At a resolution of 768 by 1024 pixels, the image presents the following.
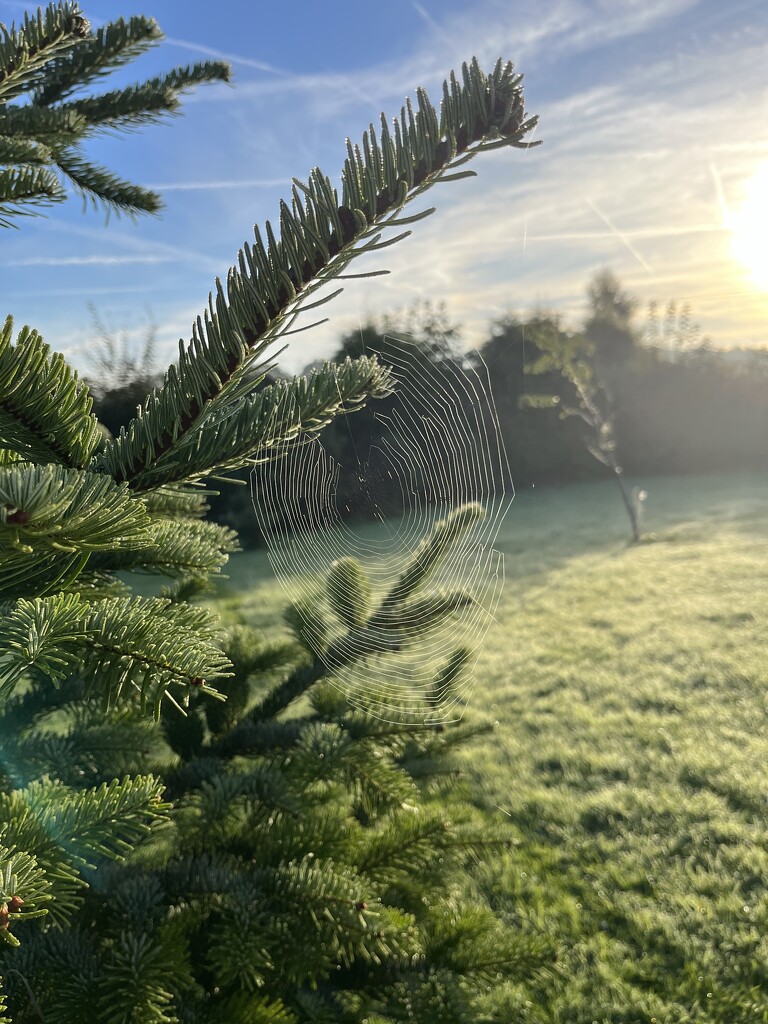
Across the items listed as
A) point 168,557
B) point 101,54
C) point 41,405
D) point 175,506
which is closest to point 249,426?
point 41,405

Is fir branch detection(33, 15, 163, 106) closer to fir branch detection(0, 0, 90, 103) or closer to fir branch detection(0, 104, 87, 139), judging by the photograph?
fir branch detection(0, 104, 87, 139)

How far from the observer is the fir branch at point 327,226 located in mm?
493

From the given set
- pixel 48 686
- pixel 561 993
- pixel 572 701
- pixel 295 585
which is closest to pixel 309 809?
pixel 48 686

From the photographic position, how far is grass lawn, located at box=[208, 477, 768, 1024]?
7.32 ft

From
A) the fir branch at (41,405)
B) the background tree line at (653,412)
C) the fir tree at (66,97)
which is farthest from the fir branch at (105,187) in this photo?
the background tree line at (653,412)

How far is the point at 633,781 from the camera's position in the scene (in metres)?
3.60

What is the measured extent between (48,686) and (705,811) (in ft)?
10.1

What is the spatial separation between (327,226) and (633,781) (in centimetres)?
376

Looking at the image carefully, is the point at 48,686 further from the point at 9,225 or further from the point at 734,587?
the point at 734,587

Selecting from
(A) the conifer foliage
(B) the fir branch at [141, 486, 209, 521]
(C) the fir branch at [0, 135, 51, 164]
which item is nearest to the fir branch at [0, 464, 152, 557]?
(A) the conifer foliage

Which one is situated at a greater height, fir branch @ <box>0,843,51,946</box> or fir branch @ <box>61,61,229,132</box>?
fir branch @ <box>61,61,229,132</box>

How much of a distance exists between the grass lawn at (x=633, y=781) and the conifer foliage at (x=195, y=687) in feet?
3.07

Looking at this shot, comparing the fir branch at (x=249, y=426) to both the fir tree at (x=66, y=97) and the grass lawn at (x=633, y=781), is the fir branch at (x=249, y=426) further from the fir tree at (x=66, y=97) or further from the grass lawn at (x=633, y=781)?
the grass lawn at (x=633, y=781)

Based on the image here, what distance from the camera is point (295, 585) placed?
3.56 meters
